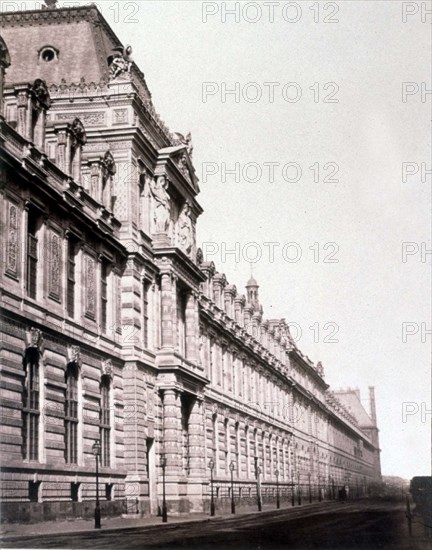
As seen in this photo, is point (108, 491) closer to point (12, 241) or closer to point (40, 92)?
point (12, 241)

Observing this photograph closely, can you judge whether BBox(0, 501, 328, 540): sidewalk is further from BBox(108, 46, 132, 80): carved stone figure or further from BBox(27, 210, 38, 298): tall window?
BBox(108, 46, 132, 80): carved stone figure

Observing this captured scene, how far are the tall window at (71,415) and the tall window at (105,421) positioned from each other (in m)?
2.86

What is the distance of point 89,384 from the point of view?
36344 mm

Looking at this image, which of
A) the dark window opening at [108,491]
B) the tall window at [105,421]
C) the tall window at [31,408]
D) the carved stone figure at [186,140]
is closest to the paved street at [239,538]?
the dark window opening at [108,491]

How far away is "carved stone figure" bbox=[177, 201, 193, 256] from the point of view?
49.9 meters

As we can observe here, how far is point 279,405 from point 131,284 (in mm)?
47768

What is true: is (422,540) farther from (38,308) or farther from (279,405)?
(279,405)

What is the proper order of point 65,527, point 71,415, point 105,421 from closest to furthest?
point 65,527 < point 71,415 < point 105,421

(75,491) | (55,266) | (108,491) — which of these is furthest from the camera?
(108,491)

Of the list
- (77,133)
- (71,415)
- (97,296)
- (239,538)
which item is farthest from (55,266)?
(239,538)

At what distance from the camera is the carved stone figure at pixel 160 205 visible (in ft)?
152

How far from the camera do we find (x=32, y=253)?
32156 millimetres

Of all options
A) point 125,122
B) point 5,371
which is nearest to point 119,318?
point 125,122

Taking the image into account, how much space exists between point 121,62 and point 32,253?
1547cm
